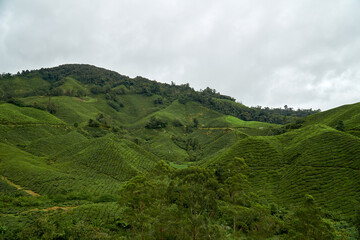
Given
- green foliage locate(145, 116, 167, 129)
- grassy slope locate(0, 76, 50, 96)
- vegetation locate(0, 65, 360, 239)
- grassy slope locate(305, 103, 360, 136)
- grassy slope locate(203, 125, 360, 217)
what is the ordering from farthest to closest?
grassy slope locate(0, 76, 50, 96) → green foliage locate(145, 116, 167, 129) → grassy slope locate(305, 103, 360, 136) → grassy slope locate(203, 125, 360, 217) → vegetation locate(0, 65, 360, 239)

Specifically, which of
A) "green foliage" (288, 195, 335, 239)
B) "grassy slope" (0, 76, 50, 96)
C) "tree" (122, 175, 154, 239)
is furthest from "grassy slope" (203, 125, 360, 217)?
"grassy slope" (0, 76, 50, 96)

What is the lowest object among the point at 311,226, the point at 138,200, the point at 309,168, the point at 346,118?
the point at 311,226

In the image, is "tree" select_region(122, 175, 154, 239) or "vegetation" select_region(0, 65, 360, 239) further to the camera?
"vegetation" select_region(0, 65, 360, 239)

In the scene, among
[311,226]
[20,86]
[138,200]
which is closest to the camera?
[311,226]

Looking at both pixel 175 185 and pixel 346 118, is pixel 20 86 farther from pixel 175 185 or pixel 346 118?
pixel 346 118

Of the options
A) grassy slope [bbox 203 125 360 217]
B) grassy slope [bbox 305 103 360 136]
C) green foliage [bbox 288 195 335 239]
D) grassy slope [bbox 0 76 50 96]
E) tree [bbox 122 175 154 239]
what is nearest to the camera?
green foliage [bbox 288 195 335 239]

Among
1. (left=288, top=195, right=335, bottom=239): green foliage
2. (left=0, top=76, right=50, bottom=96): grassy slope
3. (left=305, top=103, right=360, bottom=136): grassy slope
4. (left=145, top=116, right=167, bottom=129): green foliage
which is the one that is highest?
(left=0, top=76, right=50, bottom=96): grassy slope

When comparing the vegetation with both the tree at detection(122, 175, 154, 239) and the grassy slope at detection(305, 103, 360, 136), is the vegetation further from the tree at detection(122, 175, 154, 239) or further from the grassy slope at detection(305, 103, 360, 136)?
the grassy slope at detection(305, 103, 360, 136)

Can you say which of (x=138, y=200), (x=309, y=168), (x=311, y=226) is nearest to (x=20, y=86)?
(x=138, y=200)

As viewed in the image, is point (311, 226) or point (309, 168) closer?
point (311, 226)

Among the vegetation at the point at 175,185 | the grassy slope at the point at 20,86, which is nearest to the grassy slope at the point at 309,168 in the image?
the vegetation at the point at 175,185

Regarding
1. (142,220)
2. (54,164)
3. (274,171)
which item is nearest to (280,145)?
(274,171)

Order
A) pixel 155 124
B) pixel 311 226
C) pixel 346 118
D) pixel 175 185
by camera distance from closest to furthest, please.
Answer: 1. pixel 311 226
2. pixel 175 185
3. pixel 346 118
4. pixel 155 124

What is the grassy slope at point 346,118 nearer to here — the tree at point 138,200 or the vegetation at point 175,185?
the vegetation at point 175,185
